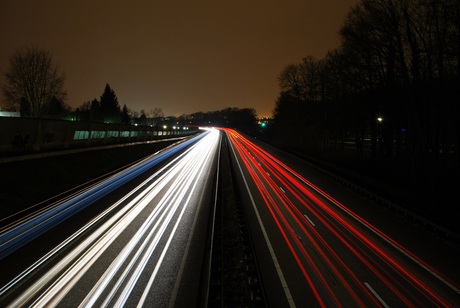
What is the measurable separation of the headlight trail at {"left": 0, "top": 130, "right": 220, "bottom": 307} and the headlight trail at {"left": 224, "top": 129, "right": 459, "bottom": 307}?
474cm

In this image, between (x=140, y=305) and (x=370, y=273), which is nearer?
(x=140, y=305)

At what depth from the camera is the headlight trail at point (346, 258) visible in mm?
7848

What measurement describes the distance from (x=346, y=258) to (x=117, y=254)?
770cm

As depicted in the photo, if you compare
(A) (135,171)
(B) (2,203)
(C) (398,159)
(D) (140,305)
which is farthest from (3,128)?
(C) (398,159)

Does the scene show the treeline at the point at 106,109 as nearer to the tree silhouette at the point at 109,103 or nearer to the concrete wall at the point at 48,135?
the tree silhouette at the point at 109,103

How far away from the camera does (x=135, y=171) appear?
25.7 metres

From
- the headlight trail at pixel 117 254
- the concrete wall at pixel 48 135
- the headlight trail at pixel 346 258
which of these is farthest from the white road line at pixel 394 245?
the concrete wall at pixel 48 135

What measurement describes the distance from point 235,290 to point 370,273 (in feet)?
14.0

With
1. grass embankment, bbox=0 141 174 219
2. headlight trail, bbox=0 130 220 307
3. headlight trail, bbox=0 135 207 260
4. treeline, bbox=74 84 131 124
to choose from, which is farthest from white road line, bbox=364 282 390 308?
treeline, bbox=74 84 131 124

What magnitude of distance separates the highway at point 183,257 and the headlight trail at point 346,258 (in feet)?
0.13

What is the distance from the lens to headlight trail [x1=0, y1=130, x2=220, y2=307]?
7.34 metres

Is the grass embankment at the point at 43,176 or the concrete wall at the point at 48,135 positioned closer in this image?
the grass embankment at the point at 43,176

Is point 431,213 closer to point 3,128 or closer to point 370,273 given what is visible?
point 370,273

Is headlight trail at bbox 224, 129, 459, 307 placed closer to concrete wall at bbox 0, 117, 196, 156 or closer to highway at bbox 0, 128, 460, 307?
highway at bbox 0, 128, 460, 307
